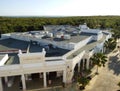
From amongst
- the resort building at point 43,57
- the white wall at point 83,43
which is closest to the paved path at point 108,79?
the resort building at point 43,57

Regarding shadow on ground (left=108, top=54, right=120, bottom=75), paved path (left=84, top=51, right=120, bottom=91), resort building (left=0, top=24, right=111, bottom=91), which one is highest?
resort building (left=0, top=24, right=111, bottom=91)

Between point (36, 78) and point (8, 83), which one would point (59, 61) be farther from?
point (8, 83)

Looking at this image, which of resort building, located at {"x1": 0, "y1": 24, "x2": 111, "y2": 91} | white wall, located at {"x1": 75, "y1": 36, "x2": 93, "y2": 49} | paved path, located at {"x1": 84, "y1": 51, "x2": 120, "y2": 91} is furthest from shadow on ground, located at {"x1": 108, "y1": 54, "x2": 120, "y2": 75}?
white wall, located at {"x1": 75, "y1": 36, "x2": 93, "y2": 49}

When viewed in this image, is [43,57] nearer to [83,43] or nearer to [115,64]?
[83,43]

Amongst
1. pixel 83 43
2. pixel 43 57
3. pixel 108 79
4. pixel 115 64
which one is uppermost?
pixel 83 43

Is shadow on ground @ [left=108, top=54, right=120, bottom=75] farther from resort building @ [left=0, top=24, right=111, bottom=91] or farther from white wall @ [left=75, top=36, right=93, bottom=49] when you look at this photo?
white wall @ [left=75, top=36, right=93, bottom=49]

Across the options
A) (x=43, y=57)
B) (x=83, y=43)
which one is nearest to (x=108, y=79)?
(x=83, y=43)

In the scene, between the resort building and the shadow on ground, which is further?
the shadow on ground
